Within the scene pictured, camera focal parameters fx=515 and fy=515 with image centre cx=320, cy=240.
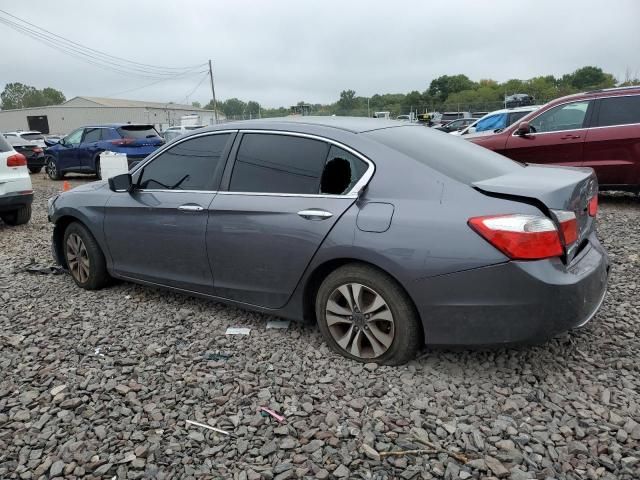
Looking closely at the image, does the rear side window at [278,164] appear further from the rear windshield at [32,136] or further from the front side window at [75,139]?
the rear windshield at [32,136]

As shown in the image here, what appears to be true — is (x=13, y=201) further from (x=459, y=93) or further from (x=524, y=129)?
(x=459, y=93)

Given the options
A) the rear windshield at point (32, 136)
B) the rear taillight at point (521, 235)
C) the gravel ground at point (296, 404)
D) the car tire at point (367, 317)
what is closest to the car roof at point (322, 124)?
the car tire at point (367, 317)

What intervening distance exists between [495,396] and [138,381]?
2.07m

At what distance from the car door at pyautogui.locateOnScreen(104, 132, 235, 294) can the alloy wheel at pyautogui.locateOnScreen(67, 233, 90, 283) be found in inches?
17.6

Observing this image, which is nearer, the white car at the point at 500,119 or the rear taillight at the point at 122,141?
the white car at the point at 500,119

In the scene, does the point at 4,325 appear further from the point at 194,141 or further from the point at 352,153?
the point at 352,153

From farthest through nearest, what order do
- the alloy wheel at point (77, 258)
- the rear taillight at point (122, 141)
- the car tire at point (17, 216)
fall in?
the rear taillight at point (122, 141) < the car tire at point (17, 216) < the alloy wheel at point (77, 258)

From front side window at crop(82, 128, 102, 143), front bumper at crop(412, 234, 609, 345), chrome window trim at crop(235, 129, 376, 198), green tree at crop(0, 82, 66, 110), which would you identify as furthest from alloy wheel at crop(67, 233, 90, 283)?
green tree at crop(0, 82, 66, 110)

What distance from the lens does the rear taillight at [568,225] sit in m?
2.68

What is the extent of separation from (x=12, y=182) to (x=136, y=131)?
7428 mm

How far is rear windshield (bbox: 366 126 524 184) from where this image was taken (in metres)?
3.01

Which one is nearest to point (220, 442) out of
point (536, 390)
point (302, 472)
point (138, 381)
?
point (302, 472)

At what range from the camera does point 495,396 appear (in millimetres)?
2803

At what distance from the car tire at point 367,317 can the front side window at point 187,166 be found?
4.12 feet
